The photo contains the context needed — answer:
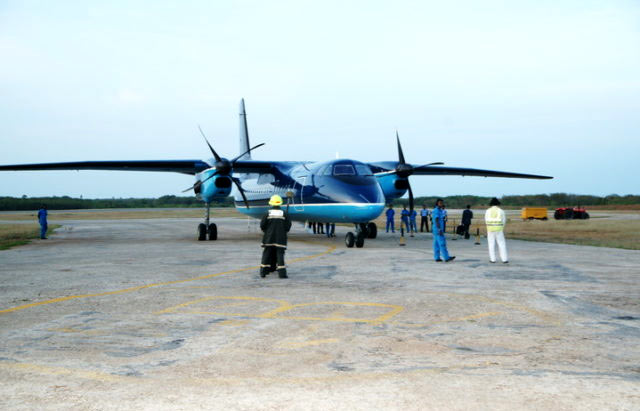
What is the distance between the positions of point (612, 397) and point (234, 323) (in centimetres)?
438

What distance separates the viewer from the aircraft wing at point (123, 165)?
23073 mm

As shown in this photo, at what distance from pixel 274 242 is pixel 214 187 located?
12194 mm

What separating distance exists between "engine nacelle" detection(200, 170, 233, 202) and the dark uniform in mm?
11754

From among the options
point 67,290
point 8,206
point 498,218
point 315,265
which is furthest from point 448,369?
point 8,206

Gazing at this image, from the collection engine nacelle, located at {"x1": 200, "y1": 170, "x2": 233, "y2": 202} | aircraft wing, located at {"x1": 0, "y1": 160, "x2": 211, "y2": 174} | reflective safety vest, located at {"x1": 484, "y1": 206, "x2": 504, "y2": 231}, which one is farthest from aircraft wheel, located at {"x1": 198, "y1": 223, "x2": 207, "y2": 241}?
reflective safety vest, located at {"x1": 484, "y1": 206, "x2": 504, "y2": 231}

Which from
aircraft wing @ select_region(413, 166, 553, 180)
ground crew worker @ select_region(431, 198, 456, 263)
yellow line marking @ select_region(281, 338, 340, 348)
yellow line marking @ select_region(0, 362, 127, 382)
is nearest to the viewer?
yellow line marking @ select_region(0, 362, 127, 382)

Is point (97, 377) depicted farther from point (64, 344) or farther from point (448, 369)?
point (448, 369)

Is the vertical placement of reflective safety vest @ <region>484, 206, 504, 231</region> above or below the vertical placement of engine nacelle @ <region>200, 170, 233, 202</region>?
below

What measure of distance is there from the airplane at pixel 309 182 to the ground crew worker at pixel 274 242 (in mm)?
4629

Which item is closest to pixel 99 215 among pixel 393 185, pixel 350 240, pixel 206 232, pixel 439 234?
pixel 206 232

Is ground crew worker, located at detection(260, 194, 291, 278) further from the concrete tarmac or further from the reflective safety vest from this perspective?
the reflective safety vest

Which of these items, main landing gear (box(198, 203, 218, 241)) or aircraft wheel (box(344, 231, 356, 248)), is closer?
aircraft wheel (box(344, 231, 356, 248))

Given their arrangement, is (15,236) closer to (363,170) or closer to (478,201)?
(363,170)

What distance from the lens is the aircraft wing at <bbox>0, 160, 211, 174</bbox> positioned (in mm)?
23073
